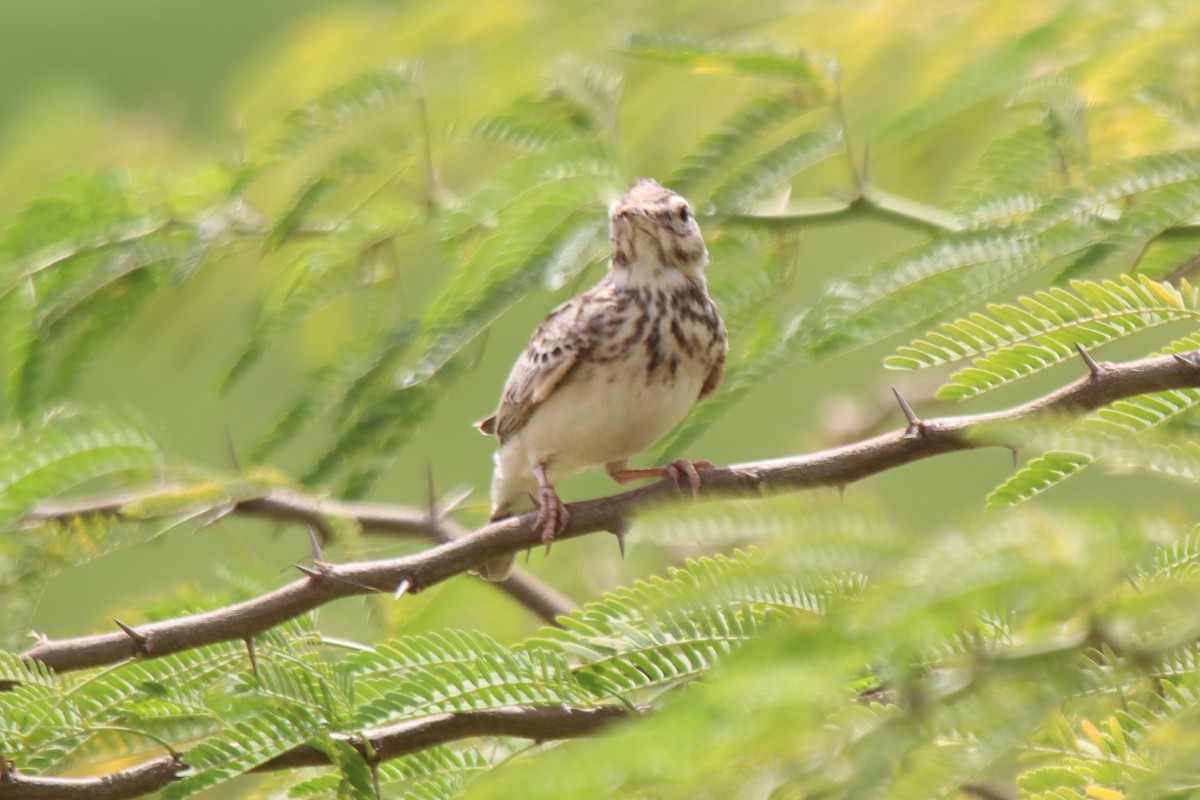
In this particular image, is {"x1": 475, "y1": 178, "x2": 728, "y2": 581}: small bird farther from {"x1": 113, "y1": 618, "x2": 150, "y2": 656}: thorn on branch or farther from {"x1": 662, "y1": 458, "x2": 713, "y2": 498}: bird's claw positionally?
{"x1": 113, "y1": 618, "x2": 150, "y2": 656}: thorn on branch

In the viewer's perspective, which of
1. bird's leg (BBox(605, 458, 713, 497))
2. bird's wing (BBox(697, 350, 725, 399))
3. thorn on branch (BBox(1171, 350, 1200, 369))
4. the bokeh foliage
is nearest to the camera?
the bokeh foliage

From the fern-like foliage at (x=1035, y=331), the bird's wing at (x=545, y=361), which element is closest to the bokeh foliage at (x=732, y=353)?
the fern-like foliage at (x=1035, y=331)

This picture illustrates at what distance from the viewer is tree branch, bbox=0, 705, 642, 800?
2338 millimetres

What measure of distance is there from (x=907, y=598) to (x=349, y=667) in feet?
4.32

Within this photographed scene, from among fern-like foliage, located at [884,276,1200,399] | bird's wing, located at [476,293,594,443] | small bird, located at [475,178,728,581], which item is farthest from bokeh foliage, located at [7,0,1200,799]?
bird's wing, located at [476,293,594,443]

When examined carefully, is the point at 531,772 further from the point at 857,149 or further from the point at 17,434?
the point at 857,149

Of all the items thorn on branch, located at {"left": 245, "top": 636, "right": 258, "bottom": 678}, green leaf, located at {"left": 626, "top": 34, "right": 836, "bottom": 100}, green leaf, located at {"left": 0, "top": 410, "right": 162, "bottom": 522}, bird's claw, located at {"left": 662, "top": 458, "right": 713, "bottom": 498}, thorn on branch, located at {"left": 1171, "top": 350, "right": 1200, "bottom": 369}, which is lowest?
bird's claw, located at {"left": 662, "top": 458, "right": 713, "bottom": 498}

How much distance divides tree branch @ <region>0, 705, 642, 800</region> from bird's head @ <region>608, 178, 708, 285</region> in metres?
1.68

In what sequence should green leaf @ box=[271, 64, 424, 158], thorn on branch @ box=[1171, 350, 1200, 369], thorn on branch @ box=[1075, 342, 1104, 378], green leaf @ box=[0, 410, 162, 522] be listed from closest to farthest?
thorn on branch @ box=[1171, 350, 1200, 369], thorn on branch @ box=[1075, 342, 1104, 378], green leaf @ box=[0, 410, 162, 522], green leaf @ box=[271, 64, 424, 158]

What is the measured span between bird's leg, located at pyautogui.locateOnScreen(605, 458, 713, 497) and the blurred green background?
A: 0.50m

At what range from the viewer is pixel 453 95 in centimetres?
397

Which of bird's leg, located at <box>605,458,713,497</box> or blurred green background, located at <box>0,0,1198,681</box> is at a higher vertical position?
blurred green background, located at <box>0,0,1198,681</box>

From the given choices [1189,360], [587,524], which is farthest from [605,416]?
[1189,360]

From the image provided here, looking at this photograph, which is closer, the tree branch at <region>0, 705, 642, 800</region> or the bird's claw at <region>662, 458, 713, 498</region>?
the tree branch at <region>0, 705, 642, 800</region>
